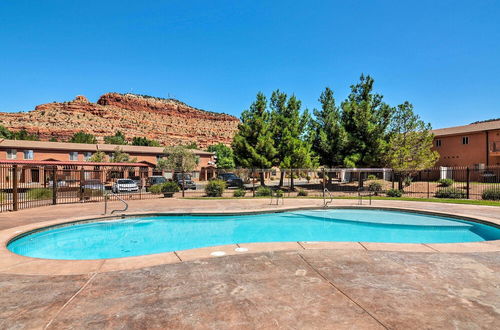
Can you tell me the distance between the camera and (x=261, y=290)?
4.28 m


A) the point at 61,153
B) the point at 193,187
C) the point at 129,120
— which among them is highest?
the point at 129,120

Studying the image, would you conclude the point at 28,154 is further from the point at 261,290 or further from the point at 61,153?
the point at 261,290

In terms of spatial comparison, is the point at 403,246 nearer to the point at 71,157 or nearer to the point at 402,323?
the point at 402,323

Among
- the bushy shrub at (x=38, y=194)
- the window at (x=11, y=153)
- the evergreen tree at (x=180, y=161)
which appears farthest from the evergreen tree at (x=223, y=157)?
the bushy shrub at (x=38, y=194)

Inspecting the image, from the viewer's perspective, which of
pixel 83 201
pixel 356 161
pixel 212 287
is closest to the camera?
pixel 212 287

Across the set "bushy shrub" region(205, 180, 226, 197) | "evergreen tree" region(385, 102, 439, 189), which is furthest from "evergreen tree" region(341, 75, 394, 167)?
"bushy shrub" region(205, 180, 226, 197)

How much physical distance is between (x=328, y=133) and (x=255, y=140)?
Answer: 7.46 metres

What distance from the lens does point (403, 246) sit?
7043 millimetres

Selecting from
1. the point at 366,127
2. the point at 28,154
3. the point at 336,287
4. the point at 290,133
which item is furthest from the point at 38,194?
the point at 28,154

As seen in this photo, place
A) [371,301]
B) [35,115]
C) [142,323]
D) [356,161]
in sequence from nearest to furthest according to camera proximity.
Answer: [142,323]
[371,301]
[356,161]
[35,115]

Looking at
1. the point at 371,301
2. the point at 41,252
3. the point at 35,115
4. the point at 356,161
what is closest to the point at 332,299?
the point at 371,301

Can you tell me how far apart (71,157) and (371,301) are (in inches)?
1877

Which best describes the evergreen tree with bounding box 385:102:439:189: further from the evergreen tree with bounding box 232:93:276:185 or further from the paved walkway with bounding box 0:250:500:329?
the paved walkway with bounding box 0:250:500:329

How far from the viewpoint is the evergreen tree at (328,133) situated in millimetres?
27253
